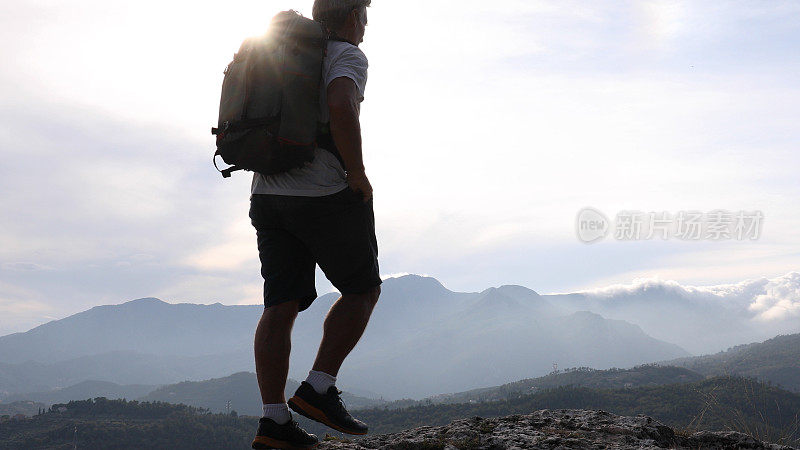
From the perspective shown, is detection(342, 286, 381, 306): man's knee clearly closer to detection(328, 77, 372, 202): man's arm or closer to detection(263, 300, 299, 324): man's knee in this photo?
detection(263, 300, 299, 324): man's knee

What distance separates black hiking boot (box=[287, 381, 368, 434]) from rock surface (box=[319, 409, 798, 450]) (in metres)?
0.54

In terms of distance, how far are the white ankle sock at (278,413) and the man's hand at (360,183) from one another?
4.27ft

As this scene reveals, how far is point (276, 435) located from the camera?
3.07 m

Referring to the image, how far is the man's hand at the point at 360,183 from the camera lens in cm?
292

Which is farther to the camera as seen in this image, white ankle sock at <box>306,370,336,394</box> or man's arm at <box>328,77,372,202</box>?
white ankle sock at <box>306,370,336,394</box>

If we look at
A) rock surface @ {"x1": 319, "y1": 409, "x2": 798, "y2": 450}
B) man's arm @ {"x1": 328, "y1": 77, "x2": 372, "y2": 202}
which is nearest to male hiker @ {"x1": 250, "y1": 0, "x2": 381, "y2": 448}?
man's arm @ {"x1": 328, "y1": 77, "x2": 372, "y2": 202}

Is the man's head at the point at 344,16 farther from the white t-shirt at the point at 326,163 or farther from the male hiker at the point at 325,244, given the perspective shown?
the white t-shirt at the point at 326,163

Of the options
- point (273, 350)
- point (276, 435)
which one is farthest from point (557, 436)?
point (273, 350)

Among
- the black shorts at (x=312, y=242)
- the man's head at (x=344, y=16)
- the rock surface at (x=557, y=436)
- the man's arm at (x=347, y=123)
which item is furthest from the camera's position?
the rock surface at (x=557, y=436)

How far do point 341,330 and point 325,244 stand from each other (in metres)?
0.51

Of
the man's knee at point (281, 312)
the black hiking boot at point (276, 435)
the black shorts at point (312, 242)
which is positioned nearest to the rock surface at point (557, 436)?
the black hiking boot at point (276, 435)

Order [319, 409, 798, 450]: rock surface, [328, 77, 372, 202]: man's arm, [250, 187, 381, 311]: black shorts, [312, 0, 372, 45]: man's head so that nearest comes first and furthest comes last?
1. [328, 77, 372, 202]: man's arm
2. [250, 187, 381, 311]: black shorts
3. [312, 0, 372, 45]: man's head
4. [319, 409, 798, 450]: rock surface

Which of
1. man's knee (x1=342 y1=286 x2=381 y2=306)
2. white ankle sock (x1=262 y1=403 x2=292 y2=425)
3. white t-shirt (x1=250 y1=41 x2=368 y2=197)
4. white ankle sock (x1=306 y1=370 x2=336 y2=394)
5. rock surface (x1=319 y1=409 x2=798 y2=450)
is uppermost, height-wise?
white t-shirt (x1=250 y1=41 x2=368 y2=197)

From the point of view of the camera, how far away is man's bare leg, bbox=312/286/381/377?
3.08 m
